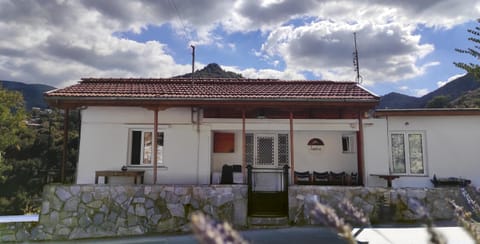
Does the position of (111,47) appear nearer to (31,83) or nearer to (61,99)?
(61,99)

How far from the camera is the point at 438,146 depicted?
1390 cm

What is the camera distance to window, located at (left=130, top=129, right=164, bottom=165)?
46.3ft

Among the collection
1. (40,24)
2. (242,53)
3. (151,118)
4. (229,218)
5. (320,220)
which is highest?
(40,24)

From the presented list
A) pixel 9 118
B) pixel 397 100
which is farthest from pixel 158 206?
pixel 397 100

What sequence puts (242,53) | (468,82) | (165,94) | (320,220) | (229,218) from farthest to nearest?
(468,82) < (242,53) < (165,94) < (229,218) < (320,220)

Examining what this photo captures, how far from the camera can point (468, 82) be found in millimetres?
50562

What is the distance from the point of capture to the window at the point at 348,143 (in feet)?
50.5

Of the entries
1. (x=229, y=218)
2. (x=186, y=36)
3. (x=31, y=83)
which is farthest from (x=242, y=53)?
(x=31, y=83)

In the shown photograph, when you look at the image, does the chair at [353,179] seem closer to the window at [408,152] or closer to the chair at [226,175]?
the window at [408,152]

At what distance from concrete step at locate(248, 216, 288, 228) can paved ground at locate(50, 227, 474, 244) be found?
319 millimetres

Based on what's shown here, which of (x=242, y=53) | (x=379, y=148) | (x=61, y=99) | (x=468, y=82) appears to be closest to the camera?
(x=61, y=99)

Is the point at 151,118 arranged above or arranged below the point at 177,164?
above

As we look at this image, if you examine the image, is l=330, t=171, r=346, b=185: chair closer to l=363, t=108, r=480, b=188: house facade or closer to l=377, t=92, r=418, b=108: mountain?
l=363, t=108, r=480, b=188: house facade

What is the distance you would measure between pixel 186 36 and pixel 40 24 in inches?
312
